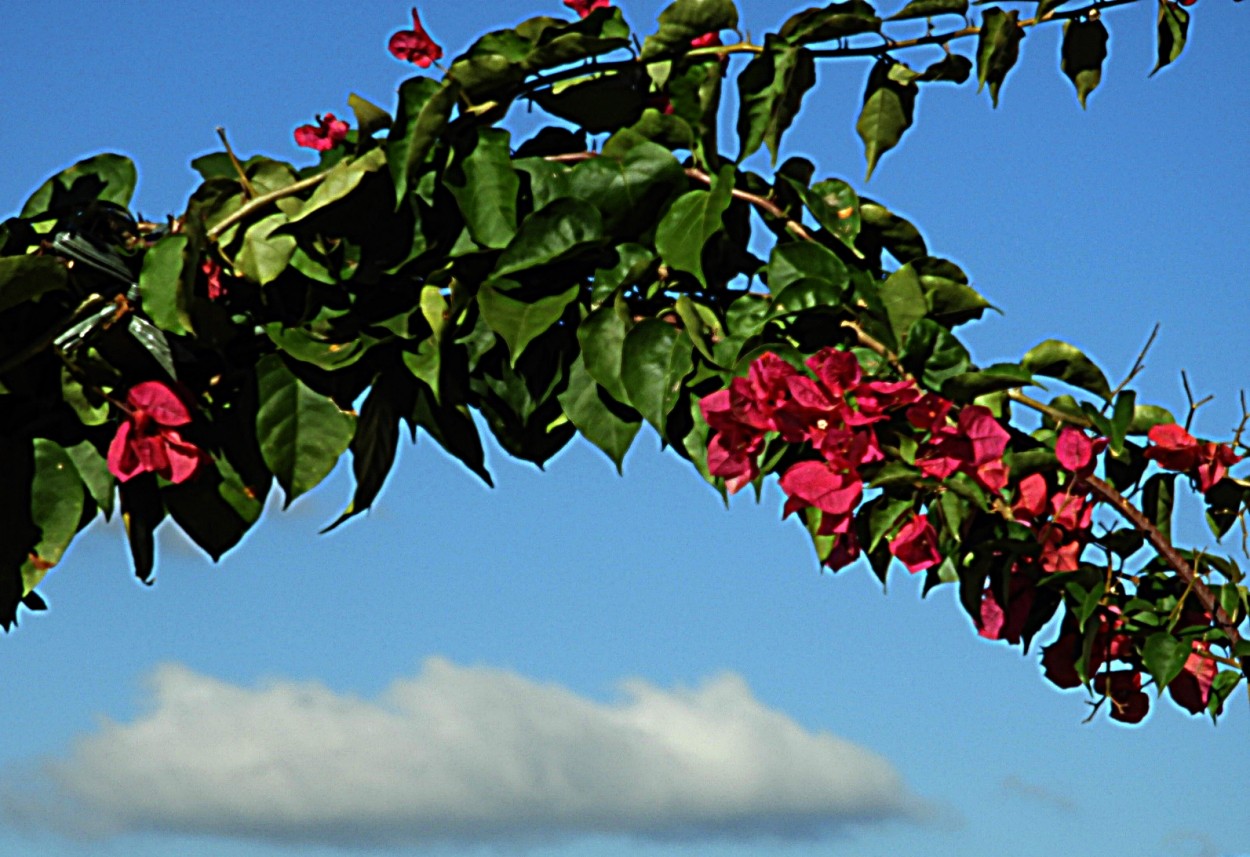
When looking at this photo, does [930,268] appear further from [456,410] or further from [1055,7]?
[456,410]

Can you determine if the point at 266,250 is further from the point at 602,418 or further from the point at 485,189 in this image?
the point at 602,418

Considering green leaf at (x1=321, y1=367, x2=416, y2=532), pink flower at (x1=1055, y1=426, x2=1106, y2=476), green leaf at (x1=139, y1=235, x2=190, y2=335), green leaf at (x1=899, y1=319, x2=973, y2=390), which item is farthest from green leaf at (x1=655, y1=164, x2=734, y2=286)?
green leaf at (x1=139, y1=235, x2=190, y2=335)

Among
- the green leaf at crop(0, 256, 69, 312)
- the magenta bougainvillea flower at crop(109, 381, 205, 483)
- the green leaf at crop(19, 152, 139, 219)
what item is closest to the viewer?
the green leaf at crop(0, 256, 69, 312)

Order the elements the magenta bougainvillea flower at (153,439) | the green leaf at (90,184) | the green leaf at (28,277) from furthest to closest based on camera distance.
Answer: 1. the green leaf at (90,184)
2. the magenta bougainvillea flower at (153,439)
3. the green leaf at (28,277)

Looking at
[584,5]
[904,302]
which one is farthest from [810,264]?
[584,5]

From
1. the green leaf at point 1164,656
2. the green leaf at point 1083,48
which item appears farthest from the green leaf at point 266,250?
the green leaf at point 1164,656

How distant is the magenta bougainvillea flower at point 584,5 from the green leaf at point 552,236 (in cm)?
38

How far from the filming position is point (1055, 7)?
216 centimetres

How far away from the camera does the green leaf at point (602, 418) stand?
2045 millimetres

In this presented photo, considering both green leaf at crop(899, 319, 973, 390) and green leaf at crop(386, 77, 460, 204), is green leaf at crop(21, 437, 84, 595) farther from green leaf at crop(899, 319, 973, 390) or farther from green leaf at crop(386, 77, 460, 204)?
green leaf at crop(899, 319, 973, 390)

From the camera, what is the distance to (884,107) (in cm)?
216

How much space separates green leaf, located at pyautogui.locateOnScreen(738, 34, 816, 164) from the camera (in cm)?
205

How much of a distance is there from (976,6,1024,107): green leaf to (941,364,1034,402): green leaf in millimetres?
397

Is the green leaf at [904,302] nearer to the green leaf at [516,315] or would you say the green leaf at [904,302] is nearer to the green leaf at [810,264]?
the green leaf at [810,264]
